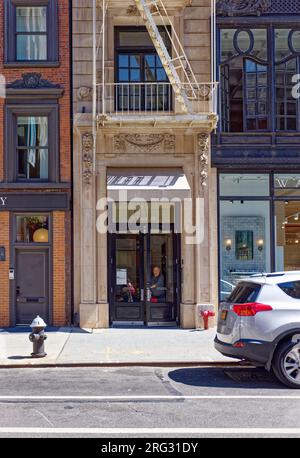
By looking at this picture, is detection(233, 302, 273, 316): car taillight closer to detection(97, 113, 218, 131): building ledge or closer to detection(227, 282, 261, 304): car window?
detection(227, 282, 261, 304): car window

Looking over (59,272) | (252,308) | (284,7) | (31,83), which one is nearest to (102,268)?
(59,272)

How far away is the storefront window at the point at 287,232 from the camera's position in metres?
15.1

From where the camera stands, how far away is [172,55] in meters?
15.1

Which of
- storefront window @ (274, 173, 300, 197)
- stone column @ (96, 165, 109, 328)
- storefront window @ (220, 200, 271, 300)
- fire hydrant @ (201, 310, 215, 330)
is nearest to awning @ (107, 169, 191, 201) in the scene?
stone column @ (96, 165, 109, 328)

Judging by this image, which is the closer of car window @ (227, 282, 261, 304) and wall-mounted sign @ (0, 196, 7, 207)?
car window @ (227, 282, 261, 304)

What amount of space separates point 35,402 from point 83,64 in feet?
33.4

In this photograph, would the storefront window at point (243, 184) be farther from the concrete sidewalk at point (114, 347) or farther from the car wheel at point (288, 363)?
the car wheel at point (288, 363)

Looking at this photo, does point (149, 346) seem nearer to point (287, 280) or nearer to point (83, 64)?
point (287, 280)

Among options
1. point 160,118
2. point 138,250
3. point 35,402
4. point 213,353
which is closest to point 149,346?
point 213,353

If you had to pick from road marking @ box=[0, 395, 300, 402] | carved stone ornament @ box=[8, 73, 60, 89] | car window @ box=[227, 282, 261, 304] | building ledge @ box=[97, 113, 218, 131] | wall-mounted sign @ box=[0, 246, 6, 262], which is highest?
carved stone ornament @ box=[8, 73, 60, 89]

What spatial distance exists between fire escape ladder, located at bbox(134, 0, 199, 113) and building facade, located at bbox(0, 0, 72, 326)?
2.55 metres

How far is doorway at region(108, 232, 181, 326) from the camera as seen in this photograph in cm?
1496

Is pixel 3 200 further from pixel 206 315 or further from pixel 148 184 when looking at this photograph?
pixel 206 315

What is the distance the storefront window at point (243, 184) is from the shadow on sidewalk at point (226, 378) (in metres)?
6.39
